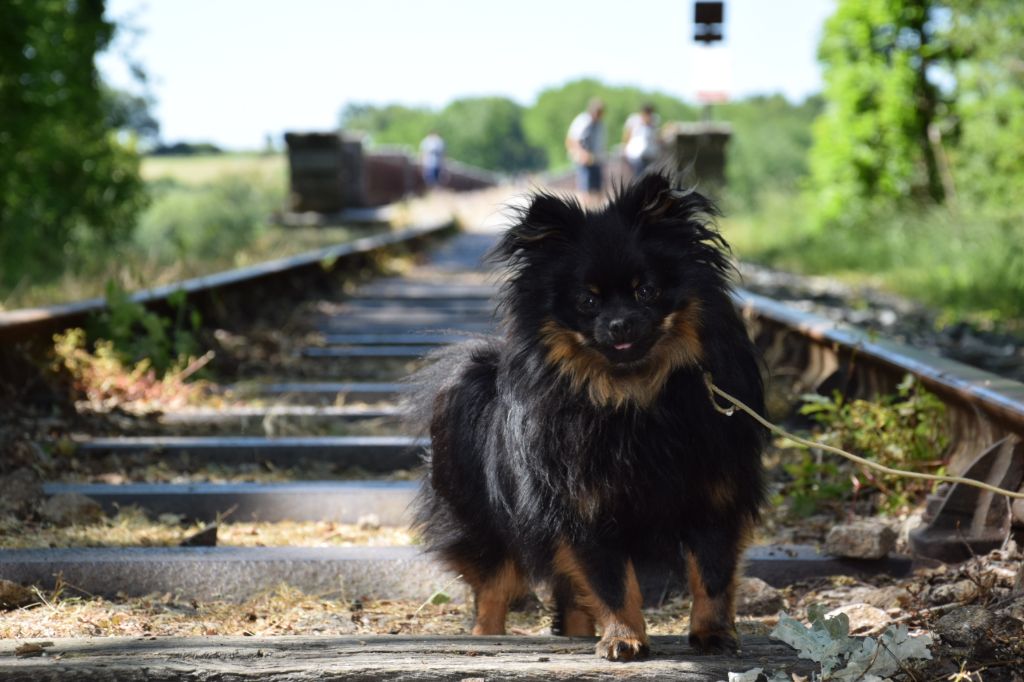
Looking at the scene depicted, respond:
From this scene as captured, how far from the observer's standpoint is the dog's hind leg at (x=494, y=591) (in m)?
3.63

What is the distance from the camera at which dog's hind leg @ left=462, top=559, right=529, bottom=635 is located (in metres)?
3.63

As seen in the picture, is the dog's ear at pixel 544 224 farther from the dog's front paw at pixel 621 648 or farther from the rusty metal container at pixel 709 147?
the rusty metal container at pixel 709 147

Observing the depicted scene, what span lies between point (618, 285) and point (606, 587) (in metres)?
0.77

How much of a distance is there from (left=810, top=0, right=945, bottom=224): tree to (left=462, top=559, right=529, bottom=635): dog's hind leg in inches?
696

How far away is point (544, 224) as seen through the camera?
11.0 ft

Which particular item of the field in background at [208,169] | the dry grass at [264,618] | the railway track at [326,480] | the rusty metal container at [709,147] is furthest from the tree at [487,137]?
the dry grass at [264,618]

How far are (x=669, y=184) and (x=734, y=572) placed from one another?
103 cm

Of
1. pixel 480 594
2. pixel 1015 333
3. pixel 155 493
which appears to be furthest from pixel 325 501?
pixel 1015 333

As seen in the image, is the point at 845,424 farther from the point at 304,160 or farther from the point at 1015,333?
the point at 304,160

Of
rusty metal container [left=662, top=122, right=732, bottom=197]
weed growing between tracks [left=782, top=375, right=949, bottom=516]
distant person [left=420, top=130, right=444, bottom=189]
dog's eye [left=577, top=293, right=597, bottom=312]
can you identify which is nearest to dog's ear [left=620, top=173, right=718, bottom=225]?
dog's eye [left=577, top=293, right=597, bottom=312]

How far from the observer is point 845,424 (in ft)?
16.3

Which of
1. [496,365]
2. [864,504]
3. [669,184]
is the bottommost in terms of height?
[864,504]

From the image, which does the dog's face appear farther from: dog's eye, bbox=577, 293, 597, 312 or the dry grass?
the dry grass

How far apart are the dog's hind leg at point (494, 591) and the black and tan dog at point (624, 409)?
19 cm
